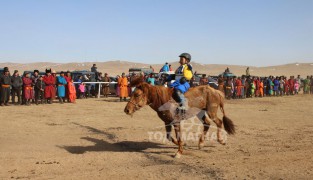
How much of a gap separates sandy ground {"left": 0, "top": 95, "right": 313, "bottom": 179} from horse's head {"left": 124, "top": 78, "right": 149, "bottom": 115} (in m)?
1.09

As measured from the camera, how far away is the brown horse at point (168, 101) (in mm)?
7914

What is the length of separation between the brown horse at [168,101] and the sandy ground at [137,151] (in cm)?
47

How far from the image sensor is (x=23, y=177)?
6.05 meters

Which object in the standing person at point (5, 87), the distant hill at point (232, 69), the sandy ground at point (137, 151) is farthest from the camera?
the distant hill at point (232, 69)

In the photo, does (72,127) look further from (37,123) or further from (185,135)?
(185,135)

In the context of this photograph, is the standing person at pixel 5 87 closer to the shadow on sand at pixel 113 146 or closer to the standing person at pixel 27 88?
the standing person at pixel 27 88

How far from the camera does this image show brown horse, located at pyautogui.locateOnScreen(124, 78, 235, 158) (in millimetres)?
7914

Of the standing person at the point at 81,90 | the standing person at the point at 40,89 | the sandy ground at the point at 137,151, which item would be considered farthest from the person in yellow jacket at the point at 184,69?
the standing person at the point at 81,90

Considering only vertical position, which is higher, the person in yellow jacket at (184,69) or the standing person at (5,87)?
the person in yellow jacket at (184,69)

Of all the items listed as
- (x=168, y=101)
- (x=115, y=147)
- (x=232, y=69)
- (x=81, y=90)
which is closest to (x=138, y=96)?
(x=168, y=101)

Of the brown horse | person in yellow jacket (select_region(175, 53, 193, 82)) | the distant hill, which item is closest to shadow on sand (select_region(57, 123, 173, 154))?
the brown horse

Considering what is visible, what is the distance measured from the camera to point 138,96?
7.97 meters

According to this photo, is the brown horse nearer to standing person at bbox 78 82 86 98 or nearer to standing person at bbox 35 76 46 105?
standing person at bbox 35 76 46 105

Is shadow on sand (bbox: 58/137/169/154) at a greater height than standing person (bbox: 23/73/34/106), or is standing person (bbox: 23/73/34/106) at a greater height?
standing person (bbox: 23/73/34/106)
